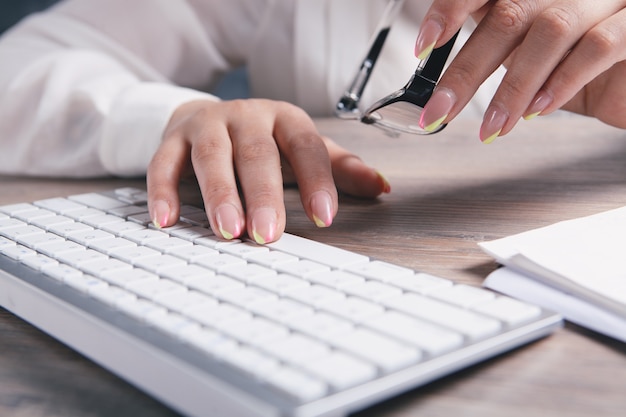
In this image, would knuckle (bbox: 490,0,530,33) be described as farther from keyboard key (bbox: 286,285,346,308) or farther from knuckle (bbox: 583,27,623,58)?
keyboard key (bbox: 286,285,346,308)

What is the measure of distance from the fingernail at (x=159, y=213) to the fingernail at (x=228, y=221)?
37 mm

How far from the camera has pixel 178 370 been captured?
231 millimetres

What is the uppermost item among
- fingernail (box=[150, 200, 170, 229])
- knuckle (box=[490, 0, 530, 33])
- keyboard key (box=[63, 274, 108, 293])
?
knuckle (box=[490, 0, 530, 33])

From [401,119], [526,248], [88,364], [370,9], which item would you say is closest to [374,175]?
[401,119]

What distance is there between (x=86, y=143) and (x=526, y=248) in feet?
1.62

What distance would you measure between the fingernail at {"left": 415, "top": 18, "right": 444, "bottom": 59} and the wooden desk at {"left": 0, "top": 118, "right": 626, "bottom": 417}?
0.11 metres

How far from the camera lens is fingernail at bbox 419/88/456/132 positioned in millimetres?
450

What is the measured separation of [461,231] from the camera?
0.44 m

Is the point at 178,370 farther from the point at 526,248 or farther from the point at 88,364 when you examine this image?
the point at 526,248

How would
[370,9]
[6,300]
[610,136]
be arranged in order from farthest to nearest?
[370,9] → [610,136] → [6,300]

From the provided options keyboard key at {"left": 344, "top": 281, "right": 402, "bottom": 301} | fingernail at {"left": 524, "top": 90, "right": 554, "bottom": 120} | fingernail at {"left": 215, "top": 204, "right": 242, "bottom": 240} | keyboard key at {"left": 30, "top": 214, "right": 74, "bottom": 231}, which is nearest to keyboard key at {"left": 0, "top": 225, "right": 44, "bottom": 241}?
keyboard key at {"left": 30, "top": 214, "right": 74, "bottom": 231}

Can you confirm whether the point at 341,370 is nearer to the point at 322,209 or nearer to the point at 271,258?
the point at 271,258

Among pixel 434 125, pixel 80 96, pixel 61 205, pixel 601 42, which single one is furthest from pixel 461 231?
pixel 80 96

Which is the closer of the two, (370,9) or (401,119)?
(401,119)
